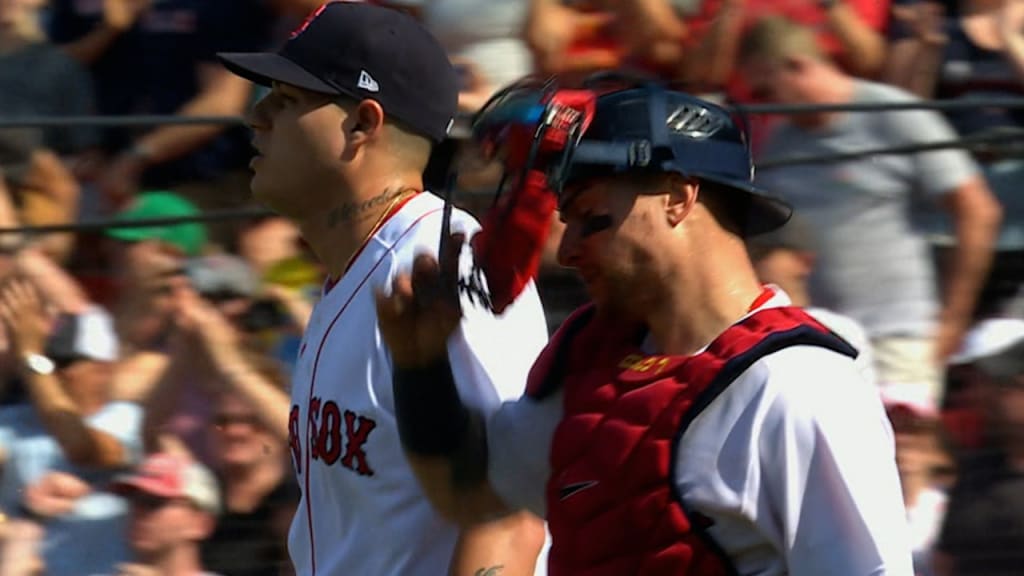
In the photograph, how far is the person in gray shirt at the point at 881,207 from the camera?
485 cm

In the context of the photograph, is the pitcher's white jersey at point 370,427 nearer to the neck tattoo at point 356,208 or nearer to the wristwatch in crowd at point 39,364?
the neck tattoo at point 356,208

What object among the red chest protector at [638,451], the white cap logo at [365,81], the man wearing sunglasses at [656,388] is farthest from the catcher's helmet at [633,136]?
the white cap logo at [365,81]

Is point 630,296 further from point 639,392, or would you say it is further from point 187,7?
point 187,7

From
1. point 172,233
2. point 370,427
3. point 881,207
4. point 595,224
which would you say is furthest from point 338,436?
point 881,207

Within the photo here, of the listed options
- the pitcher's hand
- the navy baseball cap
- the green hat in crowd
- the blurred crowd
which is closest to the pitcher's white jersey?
the navy baseball cap

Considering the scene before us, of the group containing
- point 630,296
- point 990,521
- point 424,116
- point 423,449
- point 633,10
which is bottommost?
point 990,521

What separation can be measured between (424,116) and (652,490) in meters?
1.04

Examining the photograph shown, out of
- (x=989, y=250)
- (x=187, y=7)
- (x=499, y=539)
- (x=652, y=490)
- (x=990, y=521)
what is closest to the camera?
(x=652, y=490)

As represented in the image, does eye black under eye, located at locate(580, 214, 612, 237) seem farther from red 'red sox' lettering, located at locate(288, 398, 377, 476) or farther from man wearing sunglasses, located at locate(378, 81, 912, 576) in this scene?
red 'red sox' lettering, located at locate(288, 398, 377, 476)

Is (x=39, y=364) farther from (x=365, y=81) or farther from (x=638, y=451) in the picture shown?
(x=638, y=451)

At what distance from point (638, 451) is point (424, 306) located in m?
0.32

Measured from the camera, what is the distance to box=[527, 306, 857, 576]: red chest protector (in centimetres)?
233

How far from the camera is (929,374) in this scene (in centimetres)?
479

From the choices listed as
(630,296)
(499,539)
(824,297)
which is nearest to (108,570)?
(824,297)
